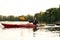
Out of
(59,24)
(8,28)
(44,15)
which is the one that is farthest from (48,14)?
(8,28)

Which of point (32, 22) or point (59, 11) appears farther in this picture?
point (59, 11)

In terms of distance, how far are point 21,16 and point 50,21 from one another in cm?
256

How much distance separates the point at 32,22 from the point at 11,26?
867mm

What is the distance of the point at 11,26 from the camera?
8.87 meters

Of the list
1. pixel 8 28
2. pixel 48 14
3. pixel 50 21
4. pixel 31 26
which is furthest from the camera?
pixel 48 14

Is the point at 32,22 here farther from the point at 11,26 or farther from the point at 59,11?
the point at 59,11

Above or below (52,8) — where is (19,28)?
below

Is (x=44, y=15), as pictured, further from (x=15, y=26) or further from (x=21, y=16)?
(x=15, y=26)

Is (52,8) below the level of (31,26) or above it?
above

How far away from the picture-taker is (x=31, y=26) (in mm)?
8359

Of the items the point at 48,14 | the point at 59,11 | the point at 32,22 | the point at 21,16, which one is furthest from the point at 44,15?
the point at 32,22

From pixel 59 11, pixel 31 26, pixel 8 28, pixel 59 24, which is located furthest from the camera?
pixel 59 11

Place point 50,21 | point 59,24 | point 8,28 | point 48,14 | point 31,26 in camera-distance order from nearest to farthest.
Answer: point 31,26
point 8,28
point 59,24
point 50,21
point 48,14

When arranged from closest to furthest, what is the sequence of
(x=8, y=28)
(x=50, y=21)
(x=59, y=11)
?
(x=8, y=28) < (x=50, y=21) < (x=59, y=11)
